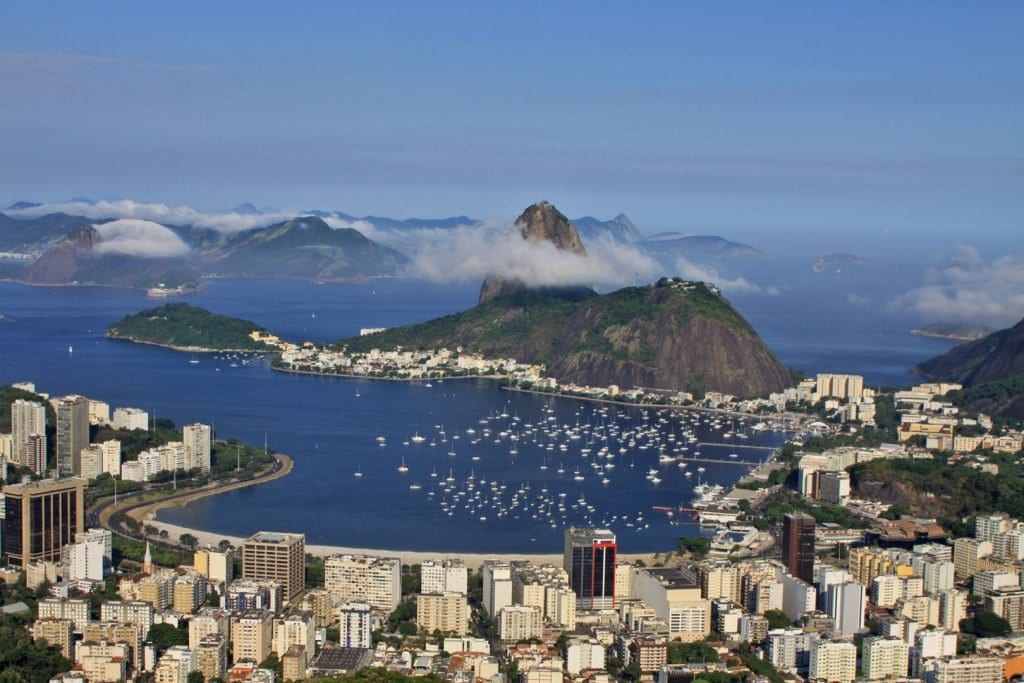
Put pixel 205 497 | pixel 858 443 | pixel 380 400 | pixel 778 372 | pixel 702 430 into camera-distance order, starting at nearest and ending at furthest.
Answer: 1. pixel 205 497
2. pixel 858 443
3. pixel 702 430
4. pixel 380 400
5. pixel 778 372

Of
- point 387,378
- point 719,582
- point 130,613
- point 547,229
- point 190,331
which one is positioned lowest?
point 130,613

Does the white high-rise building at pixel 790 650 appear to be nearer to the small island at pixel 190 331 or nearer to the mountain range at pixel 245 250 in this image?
the small island at pixel 190 331

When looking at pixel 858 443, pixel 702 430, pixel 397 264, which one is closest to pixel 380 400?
pixel 702 430

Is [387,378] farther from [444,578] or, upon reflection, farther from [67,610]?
[67,610]

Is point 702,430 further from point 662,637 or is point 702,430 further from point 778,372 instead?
point 662,637

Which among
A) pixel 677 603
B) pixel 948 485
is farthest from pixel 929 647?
pixel 948 485

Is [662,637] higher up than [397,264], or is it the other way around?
[397,264]
